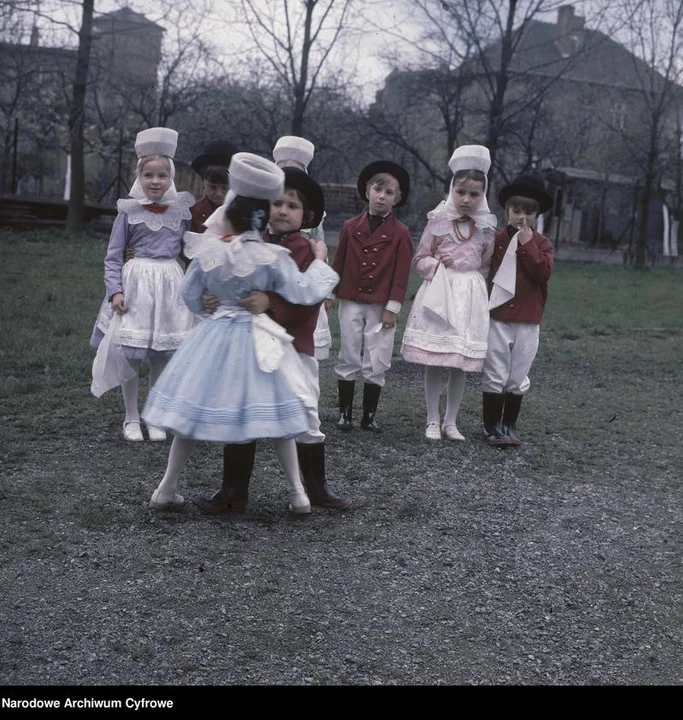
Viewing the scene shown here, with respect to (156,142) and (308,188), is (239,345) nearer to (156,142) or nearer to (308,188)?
(308,188)

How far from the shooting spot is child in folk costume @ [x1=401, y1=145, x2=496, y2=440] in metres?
5.95

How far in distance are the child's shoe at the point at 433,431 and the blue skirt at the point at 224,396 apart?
2.24 metres

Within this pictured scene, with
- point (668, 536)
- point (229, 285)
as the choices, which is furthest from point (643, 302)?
point (229, 285)

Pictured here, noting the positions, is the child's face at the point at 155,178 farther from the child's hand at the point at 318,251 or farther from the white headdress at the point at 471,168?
the white headdress at the point at 471,168

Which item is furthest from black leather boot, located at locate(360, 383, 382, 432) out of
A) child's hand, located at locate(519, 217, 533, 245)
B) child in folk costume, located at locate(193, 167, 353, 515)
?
child in folk costume, located at locate(193, 167, 353, 515)

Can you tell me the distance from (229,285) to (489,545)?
1.62 metres

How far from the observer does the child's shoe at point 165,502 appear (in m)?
4.36

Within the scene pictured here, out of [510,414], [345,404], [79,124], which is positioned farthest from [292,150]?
[79,124]

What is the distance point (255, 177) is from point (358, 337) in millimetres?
2416

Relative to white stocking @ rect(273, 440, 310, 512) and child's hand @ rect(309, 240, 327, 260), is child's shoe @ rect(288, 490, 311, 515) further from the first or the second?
child's hand @ rect(309, 240, 327, 260)

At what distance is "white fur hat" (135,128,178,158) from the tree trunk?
12824mm

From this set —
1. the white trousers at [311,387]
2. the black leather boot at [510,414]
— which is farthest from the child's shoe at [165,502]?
the black leather boot at [510,414]

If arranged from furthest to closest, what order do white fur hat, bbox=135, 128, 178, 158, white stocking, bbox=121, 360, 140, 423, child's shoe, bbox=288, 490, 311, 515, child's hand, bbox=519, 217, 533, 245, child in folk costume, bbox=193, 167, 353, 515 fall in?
child's hand, bbox=519, 217, 533, 245
white stocking, bbox=121, 360, 140, 423
white fur hat, bbox=135, 128, 178, 158
child's shoe, bbox=288, 490, 311, 515
child in folk costume, bbox=193, 167, 353, 515

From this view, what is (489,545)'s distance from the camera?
4309 mm
